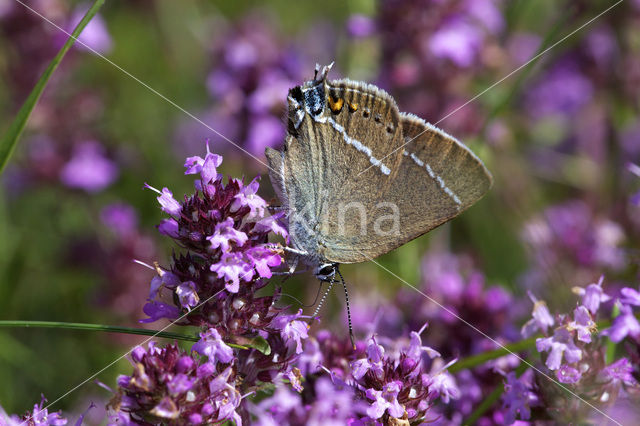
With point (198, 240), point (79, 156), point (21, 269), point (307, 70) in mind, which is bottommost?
point (21, 269)

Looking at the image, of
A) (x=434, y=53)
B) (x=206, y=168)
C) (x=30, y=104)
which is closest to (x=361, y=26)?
(x=434, y=53)

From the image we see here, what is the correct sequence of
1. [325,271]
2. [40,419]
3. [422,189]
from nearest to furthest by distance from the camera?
[40,419]
[422,189]
[325,271]

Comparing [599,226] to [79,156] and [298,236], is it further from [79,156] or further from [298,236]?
[79,156]

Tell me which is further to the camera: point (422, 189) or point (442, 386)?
point (422, 189)

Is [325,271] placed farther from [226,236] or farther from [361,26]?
[361,26]

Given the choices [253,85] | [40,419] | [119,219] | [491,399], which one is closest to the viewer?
[40,419]

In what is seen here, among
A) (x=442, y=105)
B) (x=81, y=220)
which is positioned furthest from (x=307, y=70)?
(x=81, y=220)

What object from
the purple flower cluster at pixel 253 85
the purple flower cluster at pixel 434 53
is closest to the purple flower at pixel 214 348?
the purple flower cluster at pixel 253 85
